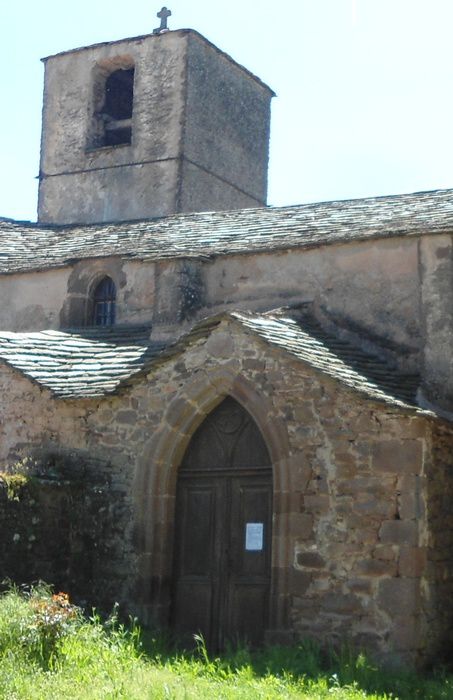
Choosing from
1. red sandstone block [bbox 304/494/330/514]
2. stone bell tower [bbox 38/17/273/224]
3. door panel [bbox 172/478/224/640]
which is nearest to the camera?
red sandstone block [bbox 304/494/330/514]

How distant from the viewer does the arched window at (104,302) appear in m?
16.6

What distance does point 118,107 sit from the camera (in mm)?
23953

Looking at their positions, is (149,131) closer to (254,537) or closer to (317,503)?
(254,537)

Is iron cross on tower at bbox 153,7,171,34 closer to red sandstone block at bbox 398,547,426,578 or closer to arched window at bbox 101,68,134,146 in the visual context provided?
arched window at bbox 101,68,134,146

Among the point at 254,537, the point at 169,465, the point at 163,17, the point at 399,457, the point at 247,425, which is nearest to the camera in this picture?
the point at 399,457

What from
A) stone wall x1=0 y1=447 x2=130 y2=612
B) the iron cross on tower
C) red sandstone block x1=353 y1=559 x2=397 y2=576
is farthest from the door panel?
the iron cross on tower

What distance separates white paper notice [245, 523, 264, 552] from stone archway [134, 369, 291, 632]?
0.50 m

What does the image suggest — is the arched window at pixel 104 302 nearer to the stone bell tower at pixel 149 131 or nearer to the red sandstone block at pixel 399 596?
the stone bell tower at pixel 149 131

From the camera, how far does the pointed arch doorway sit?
40.2 ft

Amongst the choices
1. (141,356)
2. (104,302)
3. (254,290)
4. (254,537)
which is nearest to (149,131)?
(104,302)

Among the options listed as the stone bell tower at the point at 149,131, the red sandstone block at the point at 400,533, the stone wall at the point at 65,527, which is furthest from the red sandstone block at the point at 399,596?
the stone bell tower at the point at 149,131

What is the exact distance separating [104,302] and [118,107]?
8.44 m

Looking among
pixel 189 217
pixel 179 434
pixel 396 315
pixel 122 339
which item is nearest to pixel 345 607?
pixel 179 434

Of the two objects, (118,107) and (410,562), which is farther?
(118,107)
